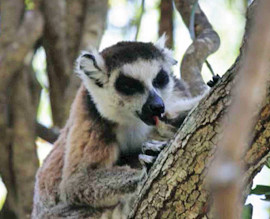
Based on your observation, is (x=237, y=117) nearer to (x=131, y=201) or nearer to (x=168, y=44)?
(x=131, y=201)

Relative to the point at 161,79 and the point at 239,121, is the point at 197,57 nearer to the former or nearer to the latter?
the point at 161,79

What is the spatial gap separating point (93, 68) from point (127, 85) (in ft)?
1.17

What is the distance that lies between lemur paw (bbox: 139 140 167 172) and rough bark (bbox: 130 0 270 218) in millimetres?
418

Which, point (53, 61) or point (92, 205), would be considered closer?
point (92, 205)

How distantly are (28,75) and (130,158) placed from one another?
2331 millimetres

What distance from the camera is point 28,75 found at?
5.62 metres

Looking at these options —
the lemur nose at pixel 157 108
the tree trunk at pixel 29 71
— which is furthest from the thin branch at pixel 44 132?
the lemur nose at pixel 157 108

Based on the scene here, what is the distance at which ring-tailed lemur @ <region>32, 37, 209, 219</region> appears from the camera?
350cm

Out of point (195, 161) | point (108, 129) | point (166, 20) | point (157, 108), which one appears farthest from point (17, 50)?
point (195, 161)

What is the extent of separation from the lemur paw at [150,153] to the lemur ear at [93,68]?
4.09ft

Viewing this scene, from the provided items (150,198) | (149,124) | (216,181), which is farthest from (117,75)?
(216,181)

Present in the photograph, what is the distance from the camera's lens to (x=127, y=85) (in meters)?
3.88

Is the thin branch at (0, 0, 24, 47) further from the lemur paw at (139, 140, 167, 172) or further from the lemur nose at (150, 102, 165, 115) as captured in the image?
the lemur paw at (139, 140, 167, 172)

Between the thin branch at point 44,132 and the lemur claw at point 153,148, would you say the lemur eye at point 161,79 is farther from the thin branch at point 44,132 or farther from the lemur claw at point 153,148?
the thin branch at point 44,132
